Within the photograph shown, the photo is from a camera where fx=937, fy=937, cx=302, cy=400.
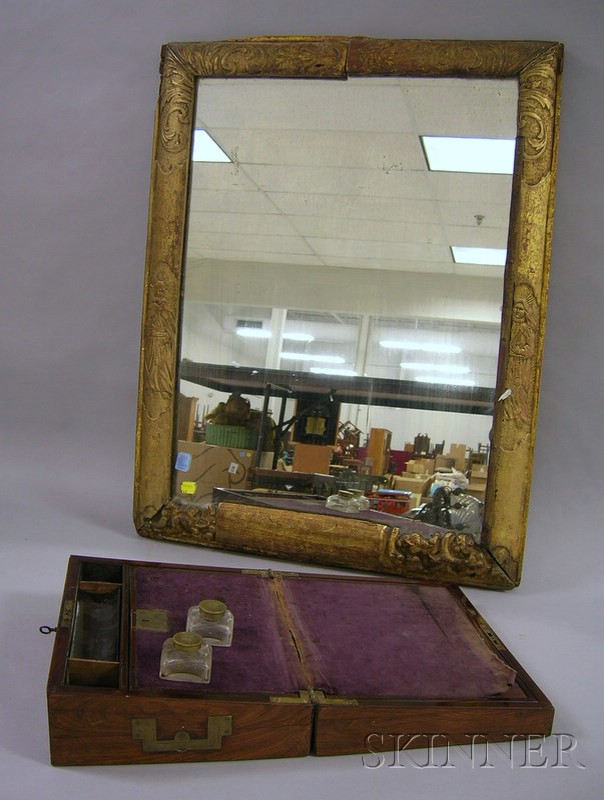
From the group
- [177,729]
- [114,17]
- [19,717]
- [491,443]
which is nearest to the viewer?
[177,729]

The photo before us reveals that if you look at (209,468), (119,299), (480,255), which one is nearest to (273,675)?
(209,468)

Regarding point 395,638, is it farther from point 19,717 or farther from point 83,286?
point 83,286

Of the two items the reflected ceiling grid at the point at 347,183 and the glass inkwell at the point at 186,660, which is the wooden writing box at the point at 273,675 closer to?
the glass inkwell at the point at 186,660

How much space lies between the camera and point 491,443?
106 inches

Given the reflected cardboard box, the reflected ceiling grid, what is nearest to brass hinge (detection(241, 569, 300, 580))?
the reflected cardboard box

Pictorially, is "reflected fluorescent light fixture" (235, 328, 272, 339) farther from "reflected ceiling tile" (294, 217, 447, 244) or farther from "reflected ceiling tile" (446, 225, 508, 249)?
"reflected ceiling tile" (446, 225, 508, 249)

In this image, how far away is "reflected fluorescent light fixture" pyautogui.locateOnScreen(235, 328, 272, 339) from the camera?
2.90 m

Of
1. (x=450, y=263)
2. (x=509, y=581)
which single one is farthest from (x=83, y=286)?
(x=509, y=581)

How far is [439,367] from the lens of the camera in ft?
9.10

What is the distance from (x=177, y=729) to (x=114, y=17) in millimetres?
2542

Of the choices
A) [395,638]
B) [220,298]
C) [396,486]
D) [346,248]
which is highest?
[346,248]

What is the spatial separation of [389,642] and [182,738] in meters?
0.58

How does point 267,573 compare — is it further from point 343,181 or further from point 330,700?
point 343,181

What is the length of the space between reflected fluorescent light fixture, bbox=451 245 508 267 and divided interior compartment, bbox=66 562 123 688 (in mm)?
1317
